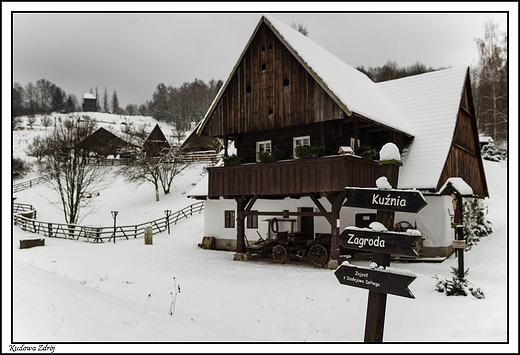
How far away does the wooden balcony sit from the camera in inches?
615

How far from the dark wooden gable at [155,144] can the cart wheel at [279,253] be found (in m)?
27.7

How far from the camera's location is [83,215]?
37500mm

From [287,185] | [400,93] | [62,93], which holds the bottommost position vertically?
[287,185]

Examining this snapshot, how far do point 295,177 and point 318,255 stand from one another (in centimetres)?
318

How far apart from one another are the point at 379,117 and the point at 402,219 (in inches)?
174

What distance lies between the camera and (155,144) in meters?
45.4

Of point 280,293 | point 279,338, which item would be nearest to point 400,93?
point 280,293

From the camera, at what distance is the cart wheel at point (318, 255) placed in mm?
16438

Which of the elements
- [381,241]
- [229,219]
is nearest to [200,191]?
[229,219]

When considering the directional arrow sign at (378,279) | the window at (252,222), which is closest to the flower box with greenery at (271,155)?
the window at (252,222)

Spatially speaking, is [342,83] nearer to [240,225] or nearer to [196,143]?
[240,225]

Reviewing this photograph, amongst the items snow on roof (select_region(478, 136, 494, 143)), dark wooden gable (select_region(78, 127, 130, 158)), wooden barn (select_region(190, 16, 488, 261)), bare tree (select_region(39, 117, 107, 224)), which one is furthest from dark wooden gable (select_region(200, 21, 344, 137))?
dark wooden gable (select_region(78, 127, 130, 158))

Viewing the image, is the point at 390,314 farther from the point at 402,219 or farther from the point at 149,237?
the point at 149,237

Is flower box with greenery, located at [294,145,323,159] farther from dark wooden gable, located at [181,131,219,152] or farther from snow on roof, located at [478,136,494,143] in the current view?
dark wooden gable, located at [181,131,219,152]
